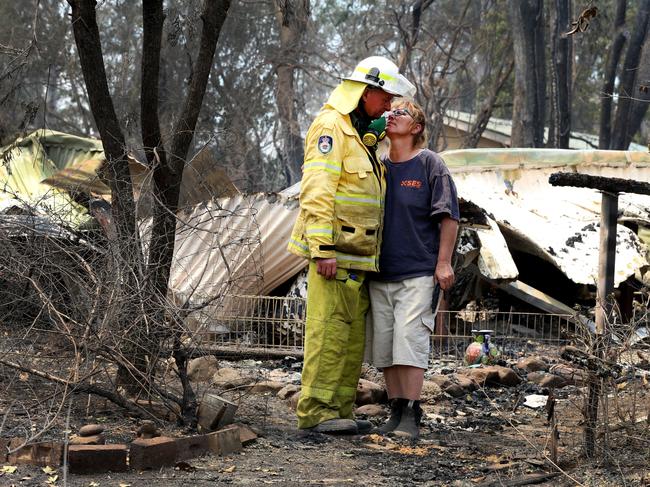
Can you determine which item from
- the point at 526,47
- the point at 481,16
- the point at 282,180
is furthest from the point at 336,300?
the point at 481,16

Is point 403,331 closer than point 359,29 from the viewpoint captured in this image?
Yes

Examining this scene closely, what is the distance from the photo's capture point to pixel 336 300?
5672 millimetres

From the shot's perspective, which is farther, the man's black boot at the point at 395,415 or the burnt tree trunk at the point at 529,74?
the burnt tree trunk at the point at 529,74

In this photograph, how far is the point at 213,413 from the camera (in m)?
5.17

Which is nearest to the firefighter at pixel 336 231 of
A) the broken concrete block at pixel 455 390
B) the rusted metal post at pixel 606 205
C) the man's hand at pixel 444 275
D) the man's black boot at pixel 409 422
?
the man's black boot at pixel 409 422

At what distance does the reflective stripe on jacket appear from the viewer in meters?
5.56

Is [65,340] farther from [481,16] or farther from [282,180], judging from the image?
[481,16]

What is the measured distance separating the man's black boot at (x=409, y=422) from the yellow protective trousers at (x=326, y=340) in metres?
0.37

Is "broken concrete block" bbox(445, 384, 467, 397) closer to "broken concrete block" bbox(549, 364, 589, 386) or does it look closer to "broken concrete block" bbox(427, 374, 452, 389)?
"broken concrete block" bbox(427, 374, 452, 389)

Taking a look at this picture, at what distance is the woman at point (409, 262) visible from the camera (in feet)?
18.8

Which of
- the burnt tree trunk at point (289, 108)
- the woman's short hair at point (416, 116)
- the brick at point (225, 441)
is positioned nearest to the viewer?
the brick at point (225, 441)

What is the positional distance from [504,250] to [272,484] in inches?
228

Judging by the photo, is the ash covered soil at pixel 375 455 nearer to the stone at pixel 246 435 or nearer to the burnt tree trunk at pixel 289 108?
the stone at pixel 246 435

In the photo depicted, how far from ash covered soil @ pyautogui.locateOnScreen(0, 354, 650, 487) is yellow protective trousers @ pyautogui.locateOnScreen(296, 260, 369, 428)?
0.62 ft
